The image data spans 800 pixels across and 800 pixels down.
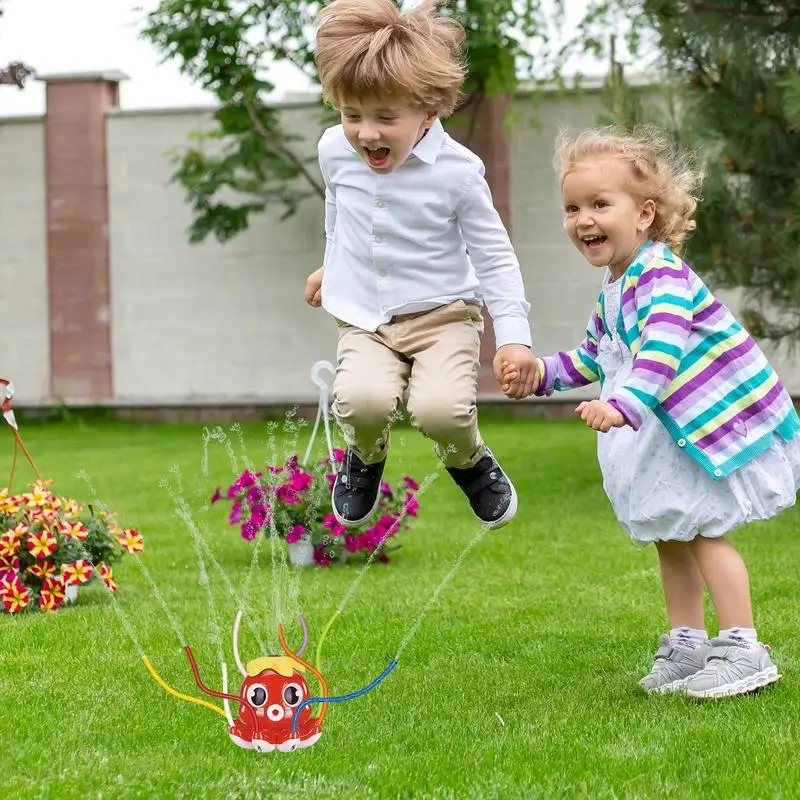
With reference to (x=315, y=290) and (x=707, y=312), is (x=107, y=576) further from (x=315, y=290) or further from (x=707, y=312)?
(x=707, y=312)

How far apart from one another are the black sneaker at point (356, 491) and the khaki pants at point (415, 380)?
0.08 meters

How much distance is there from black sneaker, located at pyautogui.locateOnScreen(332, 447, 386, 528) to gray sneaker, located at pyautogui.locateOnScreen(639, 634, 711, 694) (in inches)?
34.6

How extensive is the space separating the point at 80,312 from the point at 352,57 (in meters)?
11.3

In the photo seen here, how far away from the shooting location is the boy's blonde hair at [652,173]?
3.59m

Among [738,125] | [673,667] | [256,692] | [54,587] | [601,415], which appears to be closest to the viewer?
[256,692]

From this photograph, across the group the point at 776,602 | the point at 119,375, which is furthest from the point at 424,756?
the point at 119,375

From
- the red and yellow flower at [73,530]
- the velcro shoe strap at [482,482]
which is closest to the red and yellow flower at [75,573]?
the red and yellow flower at [73,530]

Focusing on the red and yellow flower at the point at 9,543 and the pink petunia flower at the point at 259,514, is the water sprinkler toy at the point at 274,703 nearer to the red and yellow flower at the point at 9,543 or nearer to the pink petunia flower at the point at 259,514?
the red and yellow flower at the point at 9,543

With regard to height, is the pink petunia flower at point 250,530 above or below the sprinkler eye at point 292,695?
below

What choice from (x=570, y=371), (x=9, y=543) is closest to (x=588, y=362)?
(x=570, y=371)

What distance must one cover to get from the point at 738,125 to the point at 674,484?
4188mm

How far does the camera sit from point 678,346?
340cm

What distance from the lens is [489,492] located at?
3.81m

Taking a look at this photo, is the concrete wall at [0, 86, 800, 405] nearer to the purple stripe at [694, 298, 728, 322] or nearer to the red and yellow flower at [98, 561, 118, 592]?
the red and yellow flower at [98, 561, 118, 592]
